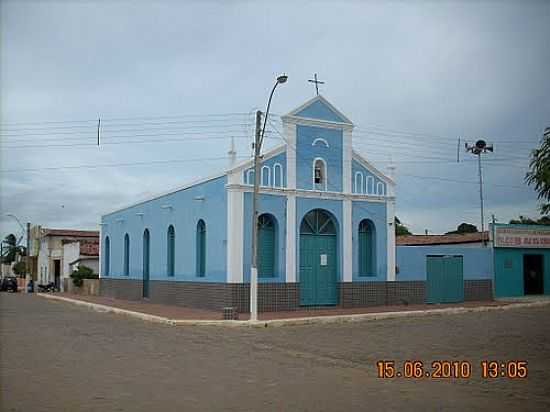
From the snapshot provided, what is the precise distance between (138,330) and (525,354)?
1018cm

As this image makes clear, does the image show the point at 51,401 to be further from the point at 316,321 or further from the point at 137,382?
the point at 316,321

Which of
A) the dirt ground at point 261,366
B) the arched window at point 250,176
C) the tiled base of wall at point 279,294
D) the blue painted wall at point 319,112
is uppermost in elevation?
the blue painted wall at point 319,112

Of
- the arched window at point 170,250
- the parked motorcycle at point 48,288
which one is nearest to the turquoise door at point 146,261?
the arched window at point 170,250

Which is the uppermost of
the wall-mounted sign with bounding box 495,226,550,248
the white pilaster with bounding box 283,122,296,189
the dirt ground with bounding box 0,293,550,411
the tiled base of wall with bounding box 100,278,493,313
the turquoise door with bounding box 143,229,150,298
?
the white pilaster with bounding box 283,122,296,189

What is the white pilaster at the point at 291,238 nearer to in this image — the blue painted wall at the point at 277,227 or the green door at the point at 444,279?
the blue painted wall at the point at 277,227

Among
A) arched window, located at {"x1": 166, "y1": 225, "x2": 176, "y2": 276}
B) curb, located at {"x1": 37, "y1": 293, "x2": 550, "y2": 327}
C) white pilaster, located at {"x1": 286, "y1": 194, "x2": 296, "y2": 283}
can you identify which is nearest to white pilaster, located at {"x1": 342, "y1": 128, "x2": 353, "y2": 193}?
white pilaster, located at {"x1": 286, "y1": 194, "x2": 296, "y2": 283}

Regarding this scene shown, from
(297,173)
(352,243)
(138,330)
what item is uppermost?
(297,173)

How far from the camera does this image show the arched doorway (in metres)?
24.7

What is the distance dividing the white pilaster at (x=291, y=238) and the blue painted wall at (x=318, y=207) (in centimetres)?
19

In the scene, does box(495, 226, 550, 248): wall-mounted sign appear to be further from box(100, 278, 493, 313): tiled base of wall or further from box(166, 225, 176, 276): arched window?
box(166, 225, 176, 276): arched window

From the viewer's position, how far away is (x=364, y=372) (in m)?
11.4

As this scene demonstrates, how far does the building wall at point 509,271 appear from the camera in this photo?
31641mm

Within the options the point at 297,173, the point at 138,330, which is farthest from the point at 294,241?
the point at 138,330

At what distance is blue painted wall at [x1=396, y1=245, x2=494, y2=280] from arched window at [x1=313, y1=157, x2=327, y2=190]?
4567mm
